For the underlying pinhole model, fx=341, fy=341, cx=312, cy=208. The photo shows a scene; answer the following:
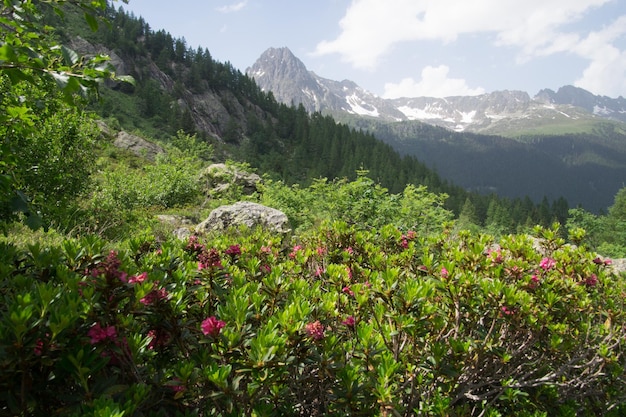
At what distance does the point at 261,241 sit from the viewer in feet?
12.7

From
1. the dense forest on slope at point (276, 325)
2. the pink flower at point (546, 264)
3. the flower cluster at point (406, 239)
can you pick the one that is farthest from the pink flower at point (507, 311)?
the flower cluster at point (406, 239)

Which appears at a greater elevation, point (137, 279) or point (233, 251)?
point (137, 279)

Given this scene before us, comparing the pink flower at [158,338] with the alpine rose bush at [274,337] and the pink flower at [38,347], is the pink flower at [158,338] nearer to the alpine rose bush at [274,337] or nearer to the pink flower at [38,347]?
the alpine rose bush at [274,337]

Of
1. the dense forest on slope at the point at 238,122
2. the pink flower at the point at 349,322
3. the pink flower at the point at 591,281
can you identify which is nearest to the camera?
the pink flower at the point at 349,322

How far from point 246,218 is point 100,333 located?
26.3 ft

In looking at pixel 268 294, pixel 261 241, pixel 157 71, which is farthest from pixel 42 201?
pixel 157 71

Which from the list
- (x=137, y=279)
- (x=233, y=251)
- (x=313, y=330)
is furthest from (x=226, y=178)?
(x=313, y=330)

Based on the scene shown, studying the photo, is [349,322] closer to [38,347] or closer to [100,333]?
[100,333]

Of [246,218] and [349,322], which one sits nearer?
[349,322]

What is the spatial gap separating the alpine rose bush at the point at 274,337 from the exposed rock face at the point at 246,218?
5929 millimetres

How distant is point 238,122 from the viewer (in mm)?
83000

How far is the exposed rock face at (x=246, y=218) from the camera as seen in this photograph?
927 cm

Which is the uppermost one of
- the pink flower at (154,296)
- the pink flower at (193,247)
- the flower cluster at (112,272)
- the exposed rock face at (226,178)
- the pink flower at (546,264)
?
the flower cluster at (112,272)

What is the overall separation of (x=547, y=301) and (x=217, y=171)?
2161cm
